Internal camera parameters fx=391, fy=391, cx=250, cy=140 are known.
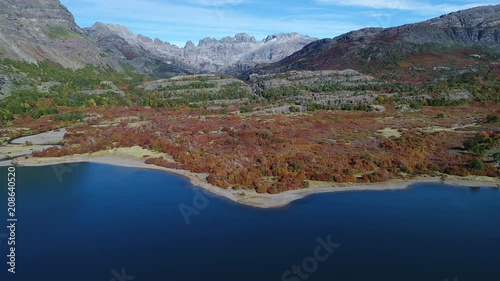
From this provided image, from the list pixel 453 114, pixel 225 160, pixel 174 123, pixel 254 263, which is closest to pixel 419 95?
pixel 453 114

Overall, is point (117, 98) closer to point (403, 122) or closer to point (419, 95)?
point (403, 122)

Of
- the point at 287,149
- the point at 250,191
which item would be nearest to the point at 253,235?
the point at 250,191

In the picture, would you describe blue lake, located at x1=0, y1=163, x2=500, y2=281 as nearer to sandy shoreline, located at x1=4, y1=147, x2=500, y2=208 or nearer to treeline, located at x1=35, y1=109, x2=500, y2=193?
sandy shoreline, located at x1=4, y1=147, x2=500, y2=208

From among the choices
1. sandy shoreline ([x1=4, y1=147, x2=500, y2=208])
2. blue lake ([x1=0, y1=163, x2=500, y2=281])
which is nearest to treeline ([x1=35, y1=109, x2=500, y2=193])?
sandy shoreline ([x1=4, y1=147, x2=500, y2=208])

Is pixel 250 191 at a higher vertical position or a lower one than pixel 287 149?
lower

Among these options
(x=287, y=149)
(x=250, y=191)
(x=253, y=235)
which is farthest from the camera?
(x=287, y=149)

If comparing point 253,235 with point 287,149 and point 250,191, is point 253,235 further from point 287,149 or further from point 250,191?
point 287,149

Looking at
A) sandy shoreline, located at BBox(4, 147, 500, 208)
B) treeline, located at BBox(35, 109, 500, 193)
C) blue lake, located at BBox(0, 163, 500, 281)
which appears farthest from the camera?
treeline, located at BBox(35, 109, 500, 193)

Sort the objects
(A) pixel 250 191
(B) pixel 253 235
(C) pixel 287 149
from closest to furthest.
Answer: (B) pixel 253 235
(A) pixel 250 191
(C) pixel 287 149
